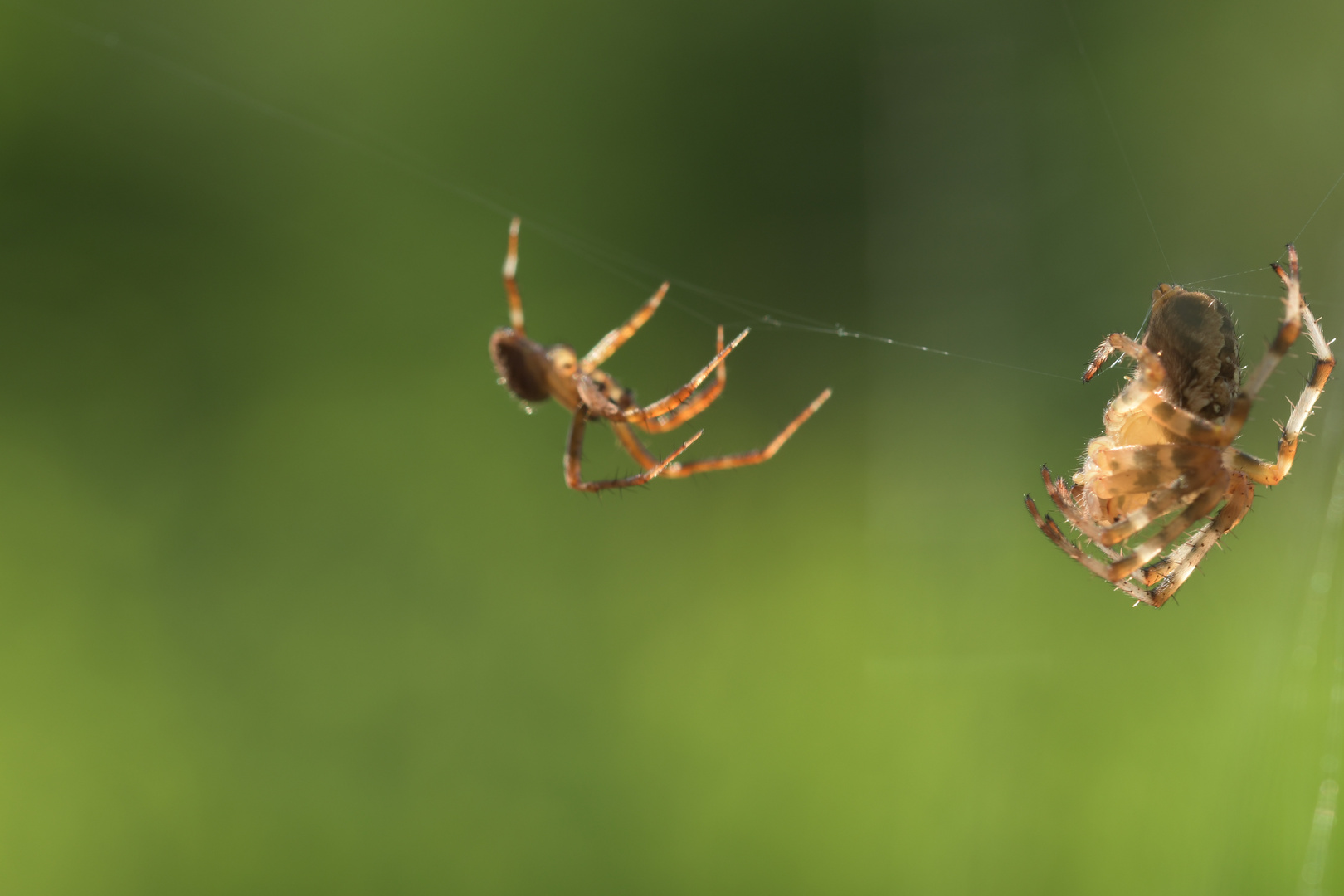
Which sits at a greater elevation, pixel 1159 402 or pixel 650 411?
pixel 650 411

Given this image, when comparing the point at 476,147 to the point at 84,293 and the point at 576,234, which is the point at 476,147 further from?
the point at 84,293

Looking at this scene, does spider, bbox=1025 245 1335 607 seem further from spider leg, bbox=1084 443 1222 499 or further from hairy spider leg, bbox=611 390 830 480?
hairy spider leg, bbox=611 390 830 480

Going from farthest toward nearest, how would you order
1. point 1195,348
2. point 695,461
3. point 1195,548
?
1. point 695,461
2. point 1195,548
3. point 1195,348

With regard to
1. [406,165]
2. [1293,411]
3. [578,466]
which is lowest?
[1293,411]

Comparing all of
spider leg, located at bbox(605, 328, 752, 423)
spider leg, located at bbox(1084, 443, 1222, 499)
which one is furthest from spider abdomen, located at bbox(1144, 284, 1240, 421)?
spider leg, located at bbox(605, 328, 752, 423)

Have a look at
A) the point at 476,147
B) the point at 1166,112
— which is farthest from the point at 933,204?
the point at 476,147

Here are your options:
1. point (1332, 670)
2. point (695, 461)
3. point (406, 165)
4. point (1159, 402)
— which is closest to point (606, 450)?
point (406, 165)

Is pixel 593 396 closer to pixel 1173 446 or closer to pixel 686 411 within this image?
pixel 686 411

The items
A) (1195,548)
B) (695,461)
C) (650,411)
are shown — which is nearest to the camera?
(1195,548)
